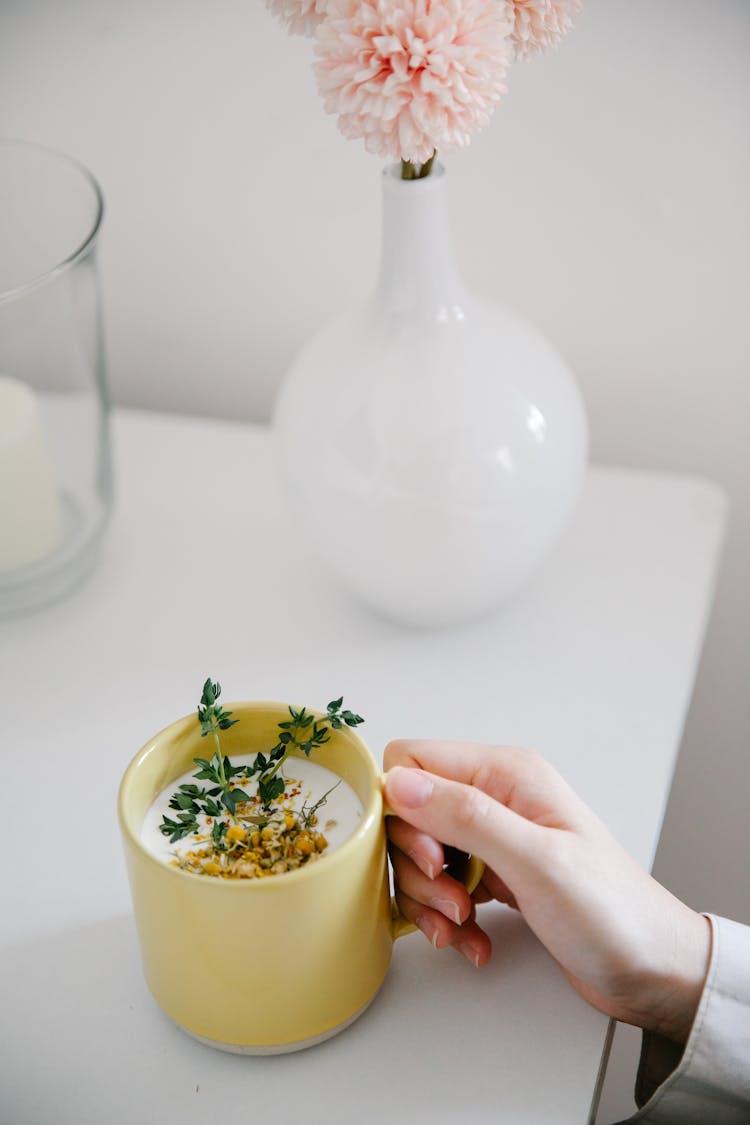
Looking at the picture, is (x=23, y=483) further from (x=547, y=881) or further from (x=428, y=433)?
(x=547, y=881)

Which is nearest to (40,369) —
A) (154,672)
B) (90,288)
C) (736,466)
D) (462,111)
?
(90,288)

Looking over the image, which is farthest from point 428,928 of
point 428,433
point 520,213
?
point 520,213

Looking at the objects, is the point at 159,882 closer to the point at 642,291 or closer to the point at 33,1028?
the point at 33,1028

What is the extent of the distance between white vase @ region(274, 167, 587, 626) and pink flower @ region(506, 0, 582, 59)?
0.09 m

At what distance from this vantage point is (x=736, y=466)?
0.95m

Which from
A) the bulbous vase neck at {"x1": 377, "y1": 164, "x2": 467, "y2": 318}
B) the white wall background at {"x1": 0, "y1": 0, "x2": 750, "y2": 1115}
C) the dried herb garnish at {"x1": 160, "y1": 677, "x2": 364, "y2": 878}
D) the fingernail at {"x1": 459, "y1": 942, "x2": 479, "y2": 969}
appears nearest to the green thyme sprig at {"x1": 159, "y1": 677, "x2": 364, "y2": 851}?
the dried herb garnish at {"x1": 160, "y1": 677, "x2": 364, "y2": 878}

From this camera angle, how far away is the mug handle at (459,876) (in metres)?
0.55

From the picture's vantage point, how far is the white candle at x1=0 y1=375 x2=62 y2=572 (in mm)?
769

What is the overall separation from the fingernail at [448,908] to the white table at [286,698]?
43 millimetres

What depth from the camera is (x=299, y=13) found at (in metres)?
0.60

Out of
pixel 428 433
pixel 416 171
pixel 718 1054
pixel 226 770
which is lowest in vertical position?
pixel 718 1054

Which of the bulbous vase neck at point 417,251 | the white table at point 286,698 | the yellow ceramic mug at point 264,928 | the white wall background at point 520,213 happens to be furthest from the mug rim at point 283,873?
the white wall background at point 520,213

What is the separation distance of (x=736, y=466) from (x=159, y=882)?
0.64 meters

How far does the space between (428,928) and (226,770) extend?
12 cm
